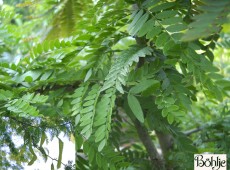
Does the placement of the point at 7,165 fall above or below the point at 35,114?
below

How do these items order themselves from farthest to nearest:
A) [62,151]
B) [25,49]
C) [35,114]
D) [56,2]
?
1. [25,49]
2. [56,2]
3. [62,151]
4. [35,114]

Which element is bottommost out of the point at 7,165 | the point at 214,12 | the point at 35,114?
the point at 7,165

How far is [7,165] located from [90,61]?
0.80 feet

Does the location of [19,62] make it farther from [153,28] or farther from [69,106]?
[153,28]

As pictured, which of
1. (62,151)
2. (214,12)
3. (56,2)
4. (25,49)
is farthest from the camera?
(25,49)

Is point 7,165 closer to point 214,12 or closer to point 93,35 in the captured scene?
point 93,35

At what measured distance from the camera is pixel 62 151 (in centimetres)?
67

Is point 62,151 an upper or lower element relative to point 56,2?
lower

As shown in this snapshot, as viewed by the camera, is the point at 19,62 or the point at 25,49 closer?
the point at 19,62

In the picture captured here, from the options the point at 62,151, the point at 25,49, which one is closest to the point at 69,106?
the point at 62,151

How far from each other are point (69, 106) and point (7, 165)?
0.52 feet

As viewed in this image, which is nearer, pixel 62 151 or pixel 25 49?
pixel 62 151

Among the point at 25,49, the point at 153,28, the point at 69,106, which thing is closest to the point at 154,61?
the point at 153,28

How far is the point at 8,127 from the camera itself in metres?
0.64
